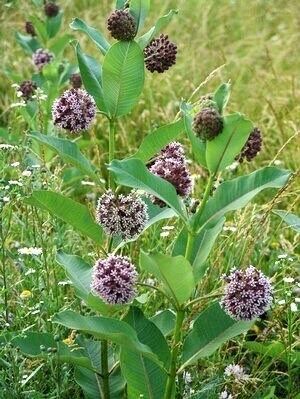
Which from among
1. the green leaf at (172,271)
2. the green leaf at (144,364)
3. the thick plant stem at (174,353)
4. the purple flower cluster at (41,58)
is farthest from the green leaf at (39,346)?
the purple flower cluster at (41,58)

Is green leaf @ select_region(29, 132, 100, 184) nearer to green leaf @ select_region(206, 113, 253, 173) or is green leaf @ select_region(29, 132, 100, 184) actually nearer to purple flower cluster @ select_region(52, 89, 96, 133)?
purple flower cluster @ select_region(52, 89, 96, 133)

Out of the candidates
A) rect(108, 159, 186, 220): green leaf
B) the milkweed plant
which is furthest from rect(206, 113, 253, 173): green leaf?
rect(108, 159, 186, 220): green leaf

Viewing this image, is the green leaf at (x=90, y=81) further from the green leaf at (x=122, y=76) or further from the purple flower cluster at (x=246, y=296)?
the purple flower cluster at (x=246, y=296)

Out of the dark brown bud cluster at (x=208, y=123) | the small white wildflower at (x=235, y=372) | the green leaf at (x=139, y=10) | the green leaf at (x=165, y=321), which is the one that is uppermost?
the green leaf at (x=139, y=10)

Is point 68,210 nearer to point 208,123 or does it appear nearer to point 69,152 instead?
point 69,152

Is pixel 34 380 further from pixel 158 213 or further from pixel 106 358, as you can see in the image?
pixel 158 213

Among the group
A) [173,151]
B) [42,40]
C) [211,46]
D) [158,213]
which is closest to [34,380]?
[158,213]

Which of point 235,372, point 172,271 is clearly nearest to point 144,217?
point 172,271
